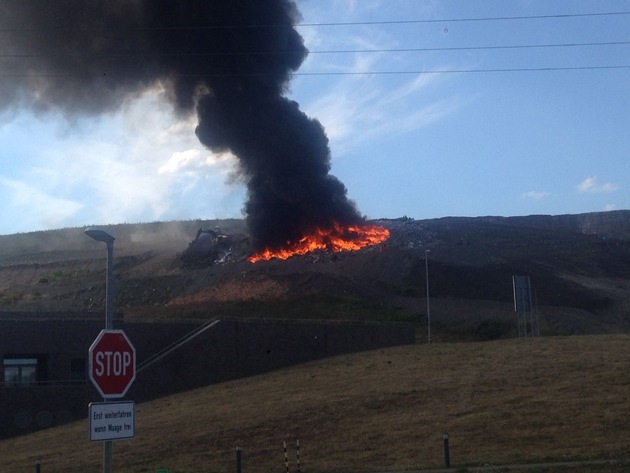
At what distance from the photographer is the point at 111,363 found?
38.2ft

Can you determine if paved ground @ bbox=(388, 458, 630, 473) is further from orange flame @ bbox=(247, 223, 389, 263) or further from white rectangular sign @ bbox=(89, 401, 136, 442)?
orange flame @ bbox=(247, 223, 389, 263)

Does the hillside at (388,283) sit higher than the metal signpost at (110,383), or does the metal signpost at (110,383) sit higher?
the hillside at (388,283)

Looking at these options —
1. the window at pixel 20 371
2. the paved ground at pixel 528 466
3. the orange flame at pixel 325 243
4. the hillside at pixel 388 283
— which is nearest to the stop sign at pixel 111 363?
the paved ground at pixel 528 466

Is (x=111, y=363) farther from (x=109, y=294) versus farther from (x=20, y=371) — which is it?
(x=20, y=371)

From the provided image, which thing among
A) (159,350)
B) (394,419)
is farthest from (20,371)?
(394,419)

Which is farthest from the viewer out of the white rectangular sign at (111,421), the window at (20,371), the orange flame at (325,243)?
the orange flame at (325,243)

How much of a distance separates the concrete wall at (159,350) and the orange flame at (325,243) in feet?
83.8

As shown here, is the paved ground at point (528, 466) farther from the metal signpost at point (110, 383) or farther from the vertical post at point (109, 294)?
the metal signpost at point (110, 383)

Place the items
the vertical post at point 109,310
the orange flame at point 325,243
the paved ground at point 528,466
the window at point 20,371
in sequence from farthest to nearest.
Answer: the orange flame at point 325,243
the window at point 20,371
the paved ground at point 528,466
the vertical post at point 109,310

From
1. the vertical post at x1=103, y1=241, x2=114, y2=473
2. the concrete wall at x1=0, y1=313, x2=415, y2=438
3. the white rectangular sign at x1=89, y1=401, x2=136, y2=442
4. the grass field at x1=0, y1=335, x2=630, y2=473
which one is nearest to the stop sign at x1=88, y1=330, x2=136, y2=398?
the white rectangular sign at x1=89, y1=401, x2=136, y2=442

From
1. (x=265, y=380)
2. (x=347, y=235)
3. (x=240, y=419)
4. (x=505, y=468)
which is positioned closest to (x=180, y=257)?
(x=347, y=235)

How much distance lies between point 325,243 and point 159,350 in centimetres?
3325

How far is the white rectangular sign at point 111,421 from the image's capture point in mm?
11445

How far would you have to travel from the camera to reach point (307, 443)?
2708 centimetres
